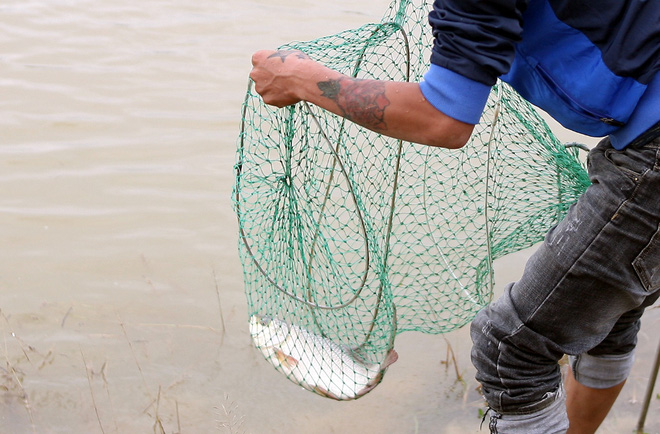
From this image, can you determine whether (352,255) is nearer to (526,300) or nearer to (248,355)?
(248,355)

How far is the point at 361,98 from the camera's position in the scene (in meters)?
1.79

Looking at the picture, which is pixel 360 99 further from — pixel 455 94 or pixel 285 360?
pixel 285 360

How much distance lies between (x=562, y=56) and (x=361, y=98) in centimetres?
46

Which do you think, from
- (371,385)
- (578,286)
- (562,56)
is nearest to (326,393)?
(371,385)

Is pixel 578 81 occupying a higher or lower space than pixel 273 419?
higher

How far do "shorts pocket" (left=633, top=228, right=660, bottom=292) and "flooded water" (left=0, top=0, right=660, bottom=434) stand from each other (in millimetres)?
1478

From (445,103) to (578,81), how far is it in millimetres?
308

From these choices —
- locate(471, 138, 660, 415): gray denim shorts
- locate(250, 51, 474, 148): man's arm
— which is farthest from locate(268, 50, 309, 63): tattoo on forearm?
locate(471, 138, 660, 415): gray denim shorts

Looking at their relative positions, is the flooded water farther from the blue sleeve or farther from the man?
the blue sleeve

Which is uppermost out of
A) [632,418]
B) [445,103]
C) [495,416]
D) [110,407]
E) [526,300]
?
[445,103]

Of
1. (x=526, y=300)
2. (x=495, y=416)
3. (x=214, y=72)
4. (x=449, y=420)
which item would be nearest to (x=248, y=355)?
(x=449, y=420)

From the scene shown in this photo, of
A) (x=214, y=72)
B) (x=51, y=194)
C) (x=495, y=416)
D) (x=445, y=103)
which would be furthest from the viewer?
(x=214, y=72)

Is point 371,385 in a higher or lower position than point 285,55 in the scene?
lower

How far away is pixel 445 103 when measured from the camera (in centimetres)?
163
